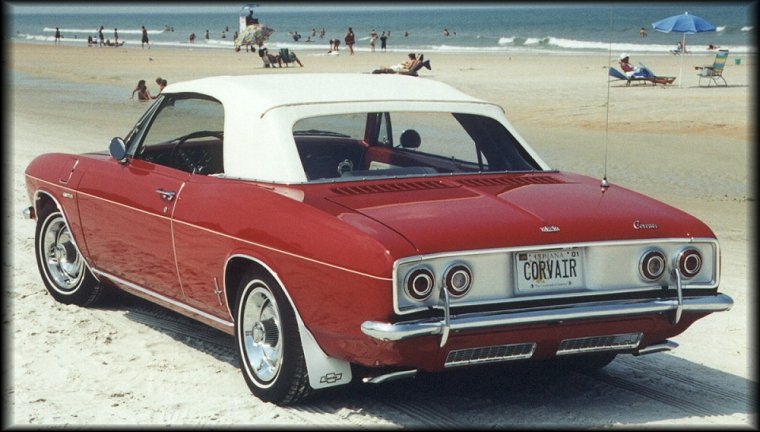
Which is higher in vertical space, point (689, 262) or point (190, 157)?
point (190, 157)

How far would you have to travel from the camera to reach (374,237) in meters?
4.75

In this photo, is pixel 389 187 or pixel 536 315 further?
pixel 389 187

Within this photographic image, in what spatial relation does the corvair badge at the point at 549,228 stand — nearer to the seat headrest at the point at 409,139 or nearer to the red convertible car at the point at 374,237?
the red convertible car at the point at 374,237

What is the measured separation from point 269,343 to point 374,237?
1.01 m

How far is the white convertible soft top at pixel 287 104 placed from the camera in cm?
575

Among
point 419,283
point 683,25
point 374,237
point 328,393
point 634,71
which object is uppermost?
point 683,25

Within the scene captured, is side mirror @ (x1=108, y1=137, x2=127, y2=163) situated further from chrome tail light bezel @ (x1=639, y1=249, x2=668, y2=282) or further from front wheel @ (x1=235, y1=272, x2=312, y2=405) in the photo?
chrome tail light bezel @ (x1=639, y1=249, x2=668, y2=282)

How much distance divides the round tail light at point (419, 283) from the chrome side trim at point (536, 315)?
11 cm

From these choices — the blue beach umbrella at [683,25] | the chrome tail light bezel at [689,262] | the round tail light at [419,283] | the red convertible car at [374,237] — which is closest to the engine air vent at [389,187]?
the red convertible car at [374,237]

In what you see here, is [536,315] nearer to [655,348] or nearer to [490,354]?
[490,354]

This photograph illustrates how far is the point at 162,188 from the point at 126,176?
1.67ft

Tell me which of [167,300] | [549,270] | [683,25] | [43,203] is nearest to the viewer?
[549,270]

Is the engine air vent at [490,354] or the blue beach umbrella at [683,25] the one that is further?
the blue beach umbrella at [683,25]

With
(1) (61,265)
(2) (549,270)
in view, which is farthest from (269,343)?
(1) (61,265)
